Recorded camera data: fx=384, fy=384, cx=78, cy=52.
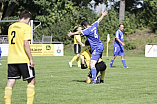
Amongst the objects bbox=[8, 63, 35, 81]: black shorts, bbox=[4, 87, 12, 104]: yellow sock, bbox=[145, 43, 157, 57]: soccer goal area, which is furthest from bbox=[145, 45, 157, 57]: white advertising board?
bbox=[4, 87, 12, 104]: yellow sock

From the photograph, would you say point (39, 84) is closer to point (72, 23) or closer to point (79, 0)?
point (72, 23)

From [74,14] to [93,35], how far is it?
1364 inches

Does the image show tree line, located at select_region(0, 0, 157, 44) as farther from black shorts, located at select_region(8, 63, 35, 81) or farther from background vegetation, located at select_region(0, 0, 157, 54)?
black shorts, located at select_region(8, 63, 35, 81)

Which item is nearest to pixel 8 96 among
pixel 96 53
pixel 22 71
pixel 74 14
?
pixel 22 71

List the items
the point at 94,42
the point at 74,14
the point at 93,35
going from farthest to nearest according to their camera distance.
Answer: the point at 74,14 → the point at 94,42 → the point at 93,35

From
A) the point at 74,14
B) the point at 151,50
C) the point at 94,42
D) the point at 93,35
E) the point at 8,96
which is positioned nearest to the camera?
the point at 8,96

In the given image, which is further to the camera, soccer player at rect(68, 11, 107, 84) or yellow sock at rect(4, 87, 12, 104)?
soccer player at rect(68, 11, 107, 84)

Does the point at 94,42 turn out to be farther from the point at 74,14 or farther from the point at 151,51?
the point at 74,14

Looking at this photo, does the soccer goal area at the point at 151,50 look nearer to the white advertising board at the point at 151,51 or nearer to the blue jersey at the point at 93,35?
the white advertising board at the point at 151,51

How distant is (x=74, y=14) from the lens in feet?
149

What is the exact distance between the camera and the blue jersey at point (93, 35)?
35.9ft

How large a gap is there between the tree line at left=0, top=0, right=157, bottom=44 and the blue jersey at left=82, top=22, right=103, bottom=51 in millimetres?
30270

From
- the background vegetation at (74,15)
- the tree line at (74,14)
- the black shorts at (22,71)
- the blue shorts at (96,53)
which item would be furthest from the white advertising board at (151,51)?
the black shorts at (22,71)

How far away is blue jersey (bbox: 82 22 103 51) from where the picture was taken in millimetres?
10930
